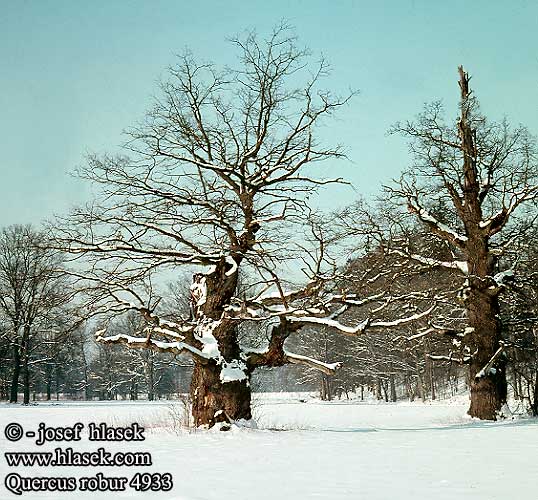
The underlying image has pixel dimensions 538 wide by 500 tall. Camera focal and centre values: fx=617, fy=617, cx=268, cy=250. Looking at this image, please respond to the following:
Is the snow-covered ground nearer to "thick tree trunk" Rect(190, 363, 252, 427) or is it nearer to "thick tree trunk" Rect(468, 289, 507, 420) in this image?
"thick tree trunk" Rect(190, 363, 252, 427)

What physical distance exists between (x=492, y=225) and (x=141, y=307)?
10051mm

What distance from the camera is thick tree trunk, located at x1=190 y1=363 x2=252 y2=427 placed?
13953mm

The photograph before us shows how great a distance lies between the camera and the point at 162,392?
74625 mm

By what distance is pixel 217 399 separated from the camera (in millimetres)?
14094

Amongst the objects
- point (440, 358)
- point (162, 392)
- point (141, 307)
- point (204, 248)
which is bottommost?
point (162, 392)

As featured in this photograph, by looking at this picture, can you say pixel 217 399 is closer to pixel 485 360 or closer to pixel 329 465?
pixel 329 465

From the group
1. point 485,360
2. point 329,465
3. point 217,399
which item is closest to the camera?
point 329,465

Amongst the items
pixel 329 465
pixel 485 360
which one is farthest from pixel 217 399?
pixel 485 360

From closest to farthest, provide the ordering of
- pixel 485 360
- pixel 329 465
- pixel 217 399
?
pixel 329 465 < pixel 217 399 < pixel 485 360

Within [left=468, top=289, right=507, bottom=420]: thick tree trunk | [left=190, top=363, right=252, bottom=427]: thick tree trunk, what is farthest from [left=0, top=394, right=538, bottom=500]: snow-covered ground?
[left=468, top=289, right=507, bottom=420]: thick tree trunk

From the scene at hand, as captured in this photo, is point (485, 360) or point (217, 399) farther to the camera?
point (485, 360)

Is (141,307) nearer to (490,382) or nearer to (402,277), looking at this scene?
(402,277)

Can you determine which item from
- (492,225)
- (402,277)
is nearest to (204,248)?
(402,277)

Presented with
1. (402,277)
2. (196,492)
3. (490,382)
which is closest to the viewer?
(196,492)
